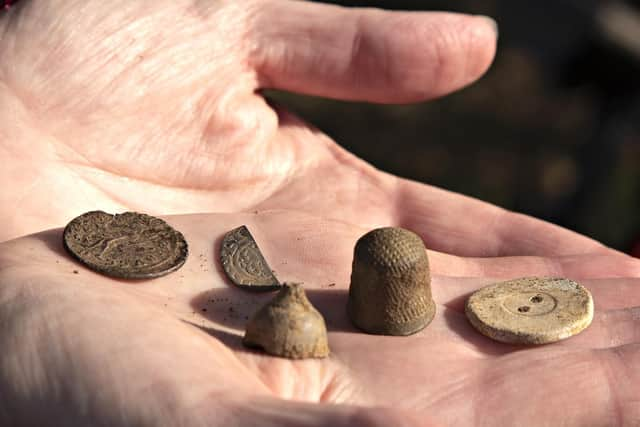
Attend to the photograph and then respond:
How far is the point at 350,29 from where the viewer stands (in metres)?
5.63

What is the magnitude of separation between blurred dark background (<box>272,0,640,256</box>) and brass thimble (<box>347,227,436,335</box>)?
482 centimetres

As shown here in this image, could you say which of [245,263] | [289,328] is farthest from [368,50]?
[289,328]

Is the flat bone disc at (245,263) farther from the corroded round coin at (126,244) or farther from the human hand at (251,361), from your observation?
the corroded round coin at (126,244)

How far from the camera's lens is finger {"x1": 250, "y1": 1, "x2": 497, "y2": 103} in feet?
18.2

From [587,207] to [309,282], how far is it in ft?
16.2

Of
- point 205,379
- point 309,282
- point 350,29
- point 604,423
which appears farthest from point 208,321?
point 350,29

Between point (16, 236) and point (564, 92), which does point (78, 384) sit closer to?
point (16, 236)

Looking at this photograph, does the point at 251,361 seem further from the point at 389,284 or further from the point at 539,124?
the point at 539,124

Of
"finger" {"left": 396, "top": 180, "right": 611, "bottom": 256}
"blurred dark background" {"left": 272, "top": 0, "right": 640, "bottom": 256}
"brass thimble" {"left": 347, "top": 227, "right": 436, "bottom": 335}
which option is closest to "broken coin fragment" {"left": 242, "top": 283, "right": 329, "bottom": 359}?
"brass thimble" {"left": 347, "top": 227, "right": 436, "bottom": 335}

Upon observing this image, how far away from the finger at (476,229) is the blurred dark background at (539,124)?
353cm

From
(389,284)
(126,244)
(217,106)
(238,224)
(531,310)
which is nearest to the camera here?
(389,284)

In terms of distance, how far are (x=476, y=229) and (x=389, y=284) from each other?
1.26m

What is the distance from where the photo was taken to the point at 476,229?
16.8 feet

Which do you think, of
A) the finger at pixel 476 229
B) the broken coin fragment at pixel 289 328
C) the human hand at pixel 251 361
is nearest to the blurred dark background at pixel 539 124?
the finger at pixel 476 229
